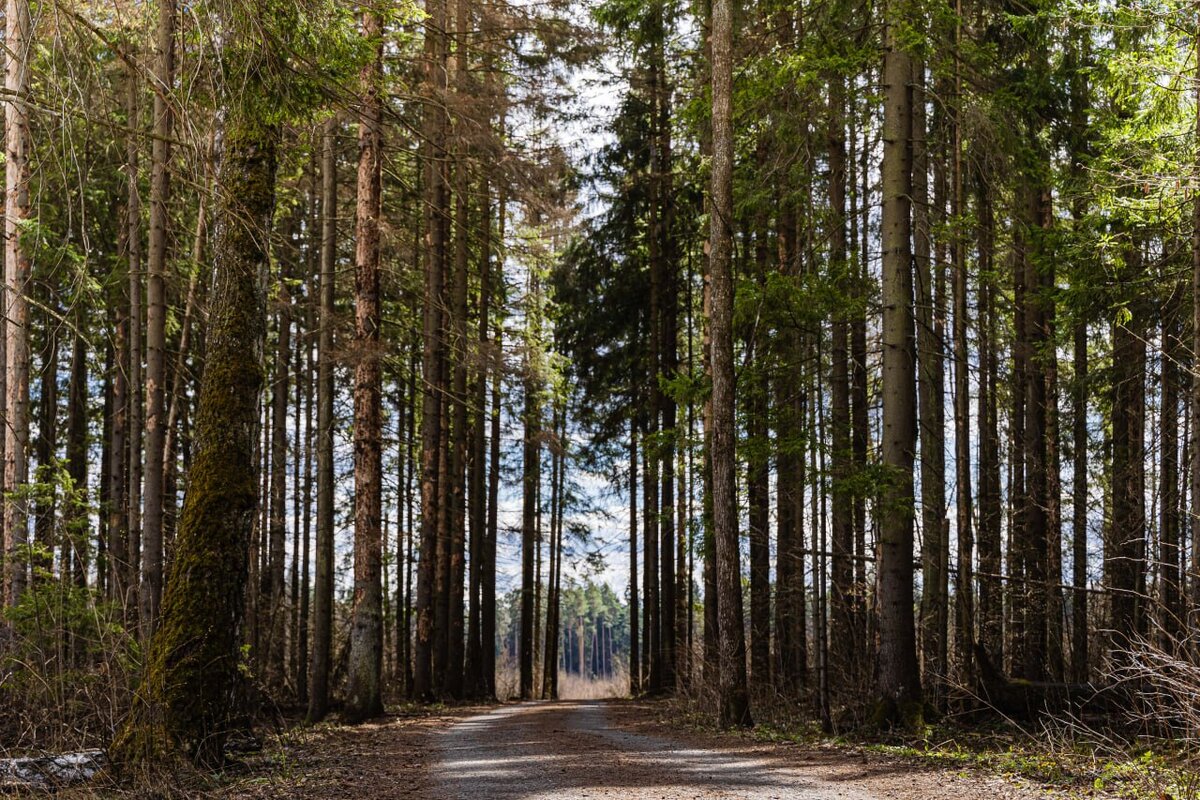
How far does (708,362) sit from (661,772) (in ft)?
27.9

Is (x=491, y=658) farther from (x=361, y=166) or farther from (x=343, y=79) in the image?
(x=343, y=79)

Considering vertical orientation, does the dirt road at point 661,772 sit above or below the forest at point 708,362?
below

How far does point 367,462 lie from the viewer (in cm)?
1409

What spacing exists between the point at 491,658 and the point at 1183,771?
2053 centimetres

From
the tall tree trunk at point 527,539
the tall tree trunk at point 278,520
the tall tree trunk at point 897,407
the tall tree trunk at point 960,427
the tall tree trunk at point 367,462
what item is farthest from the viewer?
the tall tree trunk at point 527,539

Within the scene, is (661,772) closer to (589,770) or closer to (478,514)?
(589,770)

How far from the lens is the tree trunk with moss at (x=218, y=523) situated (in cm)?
691

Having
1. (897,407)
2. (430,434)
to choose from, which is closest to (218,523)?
(897,407)

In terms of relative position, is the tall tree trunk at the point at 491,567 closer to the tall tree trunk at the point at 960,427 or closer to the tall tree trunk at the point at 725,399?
the tall tree trunk at the point at 725,399

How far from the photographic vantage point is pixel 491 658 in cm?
2547

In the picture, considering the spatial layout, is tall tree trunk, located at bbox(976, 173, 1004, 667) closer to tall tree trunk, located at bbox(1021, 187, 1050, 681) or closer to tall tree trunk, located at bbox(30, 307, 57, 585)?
tall tree trunk, located at bbox(1021, 187, 1050, 681)

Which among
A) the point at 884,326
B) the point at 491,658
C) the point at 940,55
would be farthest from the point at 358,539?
the point at 491,658

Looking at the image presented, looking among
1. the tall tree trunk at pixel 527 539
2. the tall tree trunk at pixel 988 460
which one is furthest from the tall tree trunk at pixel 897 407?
the tall tree trunk at pixel 527 539

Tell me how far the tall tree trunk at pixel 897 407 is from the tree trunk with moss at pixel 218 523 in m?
7.17
